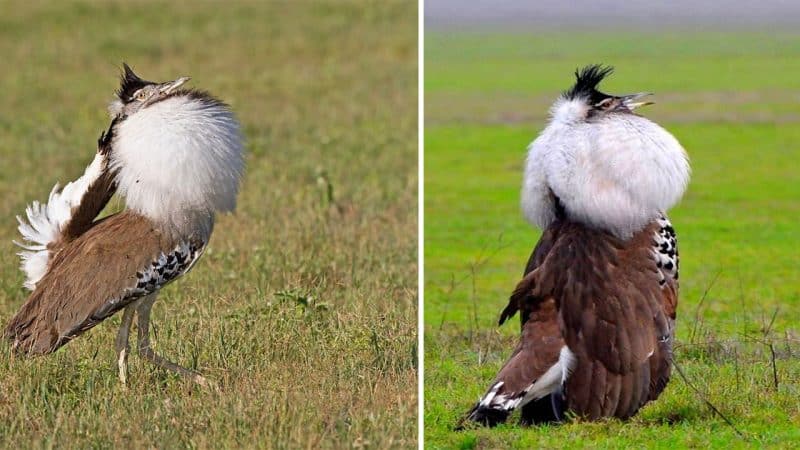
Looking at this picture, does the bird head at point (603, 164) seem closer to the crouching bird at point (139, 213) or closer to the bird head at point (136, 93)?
the crouching bird at point (139, 213)

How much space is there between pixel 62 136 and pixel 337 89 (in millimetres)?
3758

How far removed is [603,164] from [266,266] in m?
2.97

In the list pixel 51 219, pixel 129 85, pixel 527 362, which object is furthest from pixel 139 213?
pixel 527 362

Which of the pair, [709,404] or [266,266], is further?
[266,266]

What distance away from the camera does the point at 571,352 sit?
532 centimetres

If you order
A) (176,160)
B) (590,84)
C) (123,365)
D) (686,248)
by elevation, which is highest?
(590,84)

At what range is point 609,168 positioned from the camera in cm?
545

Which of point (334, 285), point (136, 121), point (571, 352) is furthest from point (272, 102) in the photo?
point (571, 352)

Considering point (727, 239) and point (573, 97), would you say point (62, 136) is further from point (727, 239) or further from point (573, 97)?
point (573, 97)

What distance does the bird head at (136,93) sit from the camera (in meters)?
6.08

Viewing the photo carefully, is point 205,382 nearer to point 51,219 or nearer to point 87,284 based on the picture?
point 87,284

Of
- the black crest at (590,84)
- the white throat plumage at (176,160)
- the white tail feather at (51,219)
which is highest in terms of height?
the black crest at (590,84)

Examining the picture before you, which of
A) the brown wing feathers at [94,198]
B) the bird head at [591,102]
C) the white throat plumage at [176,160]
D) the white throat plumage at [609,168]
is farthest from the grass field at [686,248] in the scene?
the brown wing feathers at [94,198]

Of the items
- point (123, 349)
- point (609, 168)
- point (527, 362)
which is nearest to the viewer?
point (527, 362)
